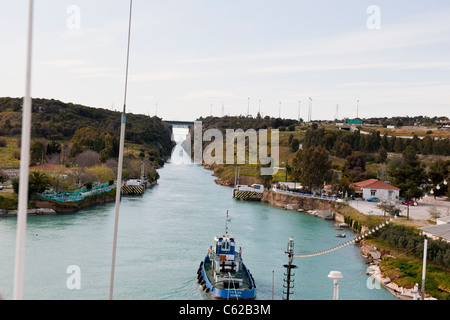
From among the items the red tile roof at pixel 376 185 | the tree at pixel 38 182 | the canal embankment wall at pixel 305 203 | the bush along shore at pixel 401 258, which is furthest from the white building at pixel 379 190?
the tree at pixel 38 182

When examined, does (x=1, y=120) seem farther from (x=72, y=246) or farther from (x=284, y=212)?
(x=72, y=246)

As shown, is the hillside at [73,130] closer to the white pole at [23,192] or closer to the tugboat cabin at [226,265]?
Result: the tugboat cabin at [226,265]

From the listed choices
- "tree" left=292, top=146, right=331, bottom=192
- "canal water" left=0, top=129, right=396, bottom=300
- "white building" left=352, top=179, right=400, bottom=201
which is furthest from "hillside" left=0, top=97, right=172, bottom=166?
"white building" left=352, top=179, right=400, bottom=201

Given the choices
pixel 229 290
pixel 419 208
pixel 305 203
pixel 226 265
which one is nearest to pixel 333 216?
pixel 305 203

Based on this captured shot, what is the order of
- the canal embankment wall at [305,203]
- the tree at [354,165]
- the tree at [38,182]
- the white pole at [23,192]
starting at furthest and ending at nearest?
the tree at [354,165]
the canal embankment wall at [305,203]
the tree at [38,182]
the white pole at [23,192]

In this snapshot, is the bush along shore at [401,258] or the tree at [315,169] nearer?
the bush along shore at [401,258]

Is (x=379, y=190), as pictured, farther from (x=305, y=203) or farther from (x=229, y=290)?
(x=229, y=290)
